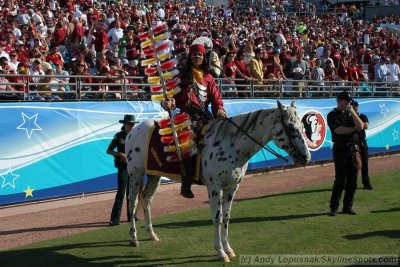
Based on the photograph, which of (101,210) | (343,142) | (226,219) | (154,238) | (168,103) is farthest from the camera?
(101,210)

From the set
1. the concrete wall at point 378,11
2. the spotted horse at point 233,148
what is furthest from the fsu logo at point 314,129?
the concrete wall at point 378,11

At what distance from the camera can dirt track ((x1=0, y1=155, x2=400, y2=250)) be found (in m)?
11.3

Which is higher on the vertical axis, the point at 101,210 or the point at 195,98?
the point at 195,98

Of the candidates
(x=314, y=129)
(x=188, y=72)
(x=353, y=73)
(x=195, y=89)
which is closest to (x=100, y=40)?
(x=314, y=129)

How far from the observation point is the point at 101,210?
1355 cm

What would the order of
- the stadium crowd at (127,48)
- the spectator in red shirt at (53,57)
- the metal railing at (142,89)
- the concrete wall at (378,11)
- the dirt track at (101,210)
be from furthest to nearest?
the concrete wall at (378,11) → the spectator in red shirt at (53,57) → the stadium crowd at (127,48) → the metal railing at (142,89) → the dirt track at (101,210)

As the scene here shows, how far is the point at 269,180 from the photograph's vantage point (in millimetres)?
18125

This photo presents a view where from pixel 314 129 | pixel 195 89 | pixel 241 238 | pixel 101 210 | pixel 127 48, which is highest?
pixel 195 89

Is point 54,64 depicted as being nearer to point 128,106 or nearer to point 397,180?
point 128,106

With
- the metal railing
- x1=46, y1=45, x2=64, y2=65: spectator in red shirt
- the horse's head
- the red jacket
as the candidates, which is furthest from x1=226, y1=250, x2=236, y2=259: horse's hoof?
x1=46, y1=45, x2=64, y2=65: spectator in red shirt

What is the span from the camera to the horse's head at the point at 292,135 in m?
8.48

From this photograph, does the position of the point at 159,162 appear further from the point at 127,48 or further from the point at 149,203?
the point at 127,48

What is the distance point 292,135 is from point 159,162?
218cm

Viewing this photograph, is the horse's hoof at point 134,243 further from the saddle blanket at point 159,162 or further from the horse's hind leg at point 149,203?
the saddle blanket at point 159,162
